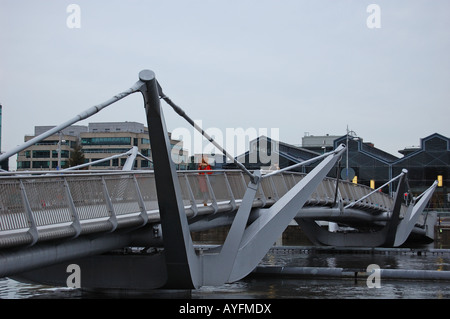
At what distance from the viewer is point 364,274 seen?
35094 millimetres

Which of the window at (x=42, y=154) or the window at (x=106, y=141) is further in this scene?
the window at (x=106, y=141)

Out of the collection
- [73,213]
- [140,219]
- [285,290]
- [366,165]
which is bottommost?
[285,290]

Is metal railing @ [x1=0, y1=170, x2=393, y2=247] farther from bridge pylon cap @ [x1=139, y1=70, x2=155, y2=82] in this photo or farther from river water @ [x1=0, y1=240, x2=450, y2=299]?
river water @ [x1=0, y1=240, x2=450, y2=299]

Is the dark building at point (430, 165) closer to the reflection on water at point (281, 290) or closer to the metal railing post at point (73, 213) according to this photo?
the reflection on water at point (281, 290)

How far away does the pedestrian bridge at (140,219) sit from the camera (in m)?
16.0

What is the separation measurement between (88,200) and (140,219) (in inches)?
85.9

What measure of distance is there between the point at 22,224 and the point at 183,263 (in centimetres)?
625

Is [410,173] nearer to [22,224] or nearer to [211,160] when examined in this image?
[211,160]

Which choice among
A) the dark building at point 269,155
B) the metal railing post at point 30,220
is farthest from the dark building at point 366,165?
the metal railing post at point 30,220

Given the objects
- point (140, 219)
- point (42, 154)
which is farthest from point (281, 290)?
point (42, 154)

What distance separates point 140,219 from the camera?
2069 centimetres

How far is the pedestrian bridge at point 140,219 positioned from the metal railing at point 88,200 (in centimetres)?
3

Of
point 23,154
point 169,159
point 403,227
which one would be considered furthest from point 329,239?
point 23,154

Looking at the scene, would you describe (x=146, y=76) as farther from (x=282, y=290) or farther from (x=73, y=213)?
(x=282, y=290)
